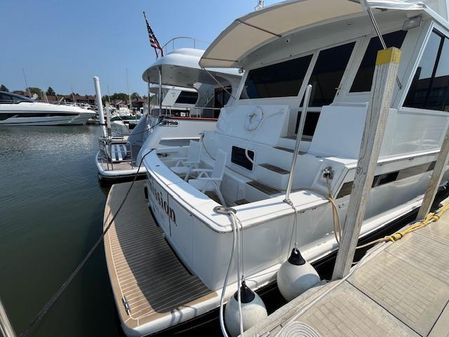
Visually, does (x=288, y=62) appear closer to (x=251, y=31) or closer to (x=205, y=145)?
(x=251, y=31)

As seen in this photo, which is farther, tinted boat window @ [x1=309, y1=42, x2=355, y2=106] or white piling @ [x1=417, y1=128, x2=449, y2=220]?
tinted boat window @ [x1=309, y1=42, x2=355, y2=106]

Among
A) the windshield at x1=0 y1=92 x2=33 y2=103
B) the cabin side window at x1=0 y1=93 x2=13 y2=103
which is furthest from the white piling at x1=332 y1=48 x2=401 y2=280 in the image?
the cabin side window at x1=0 y1=93 x2=13 y2=103

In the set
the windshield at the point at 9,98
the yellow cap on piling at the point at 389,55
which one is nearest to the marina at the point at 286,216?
the yellow cap on piling at the point at 389,55

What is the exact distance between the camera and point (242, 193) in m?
3.11

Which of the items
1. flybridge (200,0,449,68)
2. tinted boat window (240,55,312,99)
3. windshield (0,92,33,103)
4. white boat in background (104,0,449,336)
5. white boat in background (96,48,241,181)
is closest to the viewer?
white boat in background (104,0,449,336)

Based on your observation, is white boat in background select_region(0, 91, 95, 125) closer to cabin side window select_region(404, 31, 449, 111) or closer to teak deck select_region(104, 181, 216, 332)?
teak deck select_region(104, 181, 216, 332)

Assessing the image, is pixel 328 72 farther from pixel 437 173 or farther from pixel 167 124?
pixel 167 124

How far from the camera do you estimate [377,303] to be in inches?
76.0

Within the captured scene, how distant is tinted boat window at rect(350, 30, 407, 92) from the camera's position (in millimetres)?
2861

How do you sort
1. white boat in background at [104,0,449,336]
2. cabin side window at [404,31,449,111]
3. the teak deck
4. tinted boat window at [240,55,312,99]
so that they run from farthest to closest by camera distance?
1. tinted boat window at [240,55,312,99]
2. cabin side window at [404,31,449,111]
3. white boat in background at [104,0,449,336]
4. the teak deck

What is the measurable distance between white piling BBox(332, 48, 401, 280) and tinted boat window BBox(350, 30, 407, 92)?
1.61 m

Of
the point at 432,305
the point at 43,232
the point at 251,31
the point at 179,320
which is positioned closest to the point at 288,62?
the point at 251,31

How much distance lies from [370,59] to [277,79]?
146cm

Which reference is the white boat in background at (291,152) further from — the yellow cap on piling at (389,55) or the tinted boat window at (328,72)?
the yellow cap on piling at (389,55)
